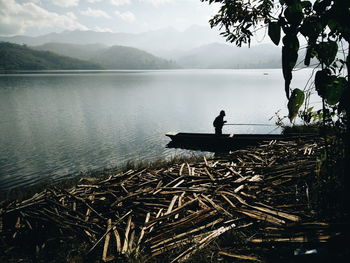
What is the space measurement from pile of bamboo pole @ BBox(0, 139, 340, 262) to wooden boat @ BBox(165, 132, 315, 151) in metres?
11.0

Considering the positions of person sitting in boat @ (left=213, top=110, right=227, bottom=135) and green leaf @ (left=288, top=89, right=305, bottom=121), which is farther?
person sitting in boat @ (left=213, top=110, right=227, bottom=135)

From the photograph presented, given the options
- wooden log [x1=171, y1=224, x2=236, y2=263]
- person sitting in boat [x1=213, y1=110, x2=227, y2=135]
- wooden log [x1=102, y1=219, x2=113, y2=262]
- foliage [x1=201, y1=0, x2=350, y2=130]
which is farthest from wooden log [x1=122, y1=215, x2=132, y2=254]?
person sitting in boat [x1=213, y1=110, x2=227, y2=135]

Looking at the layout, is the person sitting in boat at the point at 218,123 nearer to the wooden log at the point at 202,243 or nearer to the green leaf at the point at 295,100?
the wooden log at the point at 202,243

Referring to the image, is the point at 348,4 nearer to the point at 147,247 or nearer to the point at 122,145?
the point at 147,247

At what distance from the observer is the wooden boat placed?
67.0 ft

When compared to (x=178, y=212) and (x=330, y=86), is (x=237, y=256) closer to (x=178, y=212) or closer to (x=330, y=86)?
(x=178, y=212)

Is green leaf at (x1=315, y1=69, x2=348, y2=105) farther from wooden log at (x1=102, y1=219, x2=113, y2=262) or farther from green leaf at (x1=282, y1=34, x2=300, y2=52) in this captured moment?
wooden log at (x1=102, y1=219, x2=113, y2=262)

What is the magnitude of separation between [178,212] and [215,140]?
1603 centimetres

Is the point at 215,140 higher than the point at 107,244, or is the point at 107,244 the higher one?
the point at 107,244

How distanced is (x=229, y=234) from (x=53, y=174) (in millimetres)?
16533

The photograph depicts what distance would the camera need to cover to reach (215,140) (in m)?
21.8

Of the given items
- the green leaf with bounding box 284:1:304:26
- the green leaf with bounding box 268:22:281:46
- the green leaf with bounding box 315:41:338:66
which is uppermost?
the green leaf with bounding box 284:1:304:26

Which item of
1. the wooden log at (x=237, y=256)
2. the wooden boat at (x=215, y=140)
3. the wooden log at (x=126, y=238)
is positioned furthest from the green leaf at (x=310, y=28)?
the wooden boat at (x=215, y=140)

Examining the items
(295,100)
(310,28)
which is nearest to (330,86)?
(295,100)
